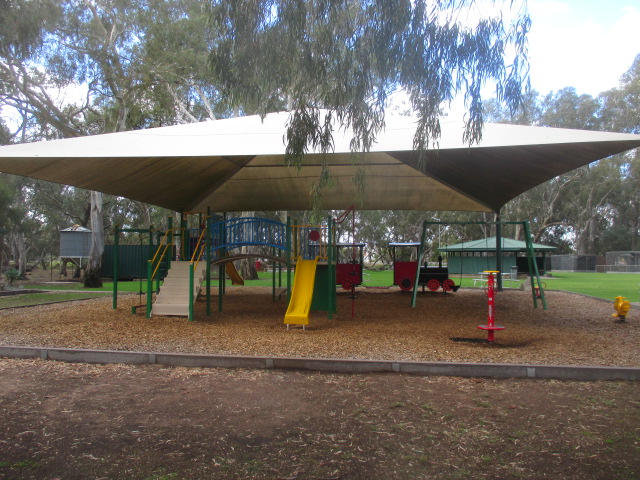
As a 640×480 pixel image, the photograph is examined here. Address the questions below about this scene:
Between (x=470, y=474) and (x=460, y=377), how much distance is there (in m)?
2.60

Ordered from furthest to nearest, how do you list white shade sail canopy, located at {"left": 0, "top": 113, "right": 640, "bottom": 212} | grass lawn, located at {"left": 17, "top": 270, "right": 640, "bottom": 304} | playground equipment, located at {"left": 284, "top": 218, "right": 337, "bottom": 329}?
1. grass lawn, located at {"left": 17, "top": 270, "right": 640, "bottom": 304}
2. playground equipment, located at {"left": 284, "top": 218, "right": 337, "bottom": 329}
3. white shade sail canopy, located at {"left": 0, "top": 113, "right": 640, "bottom": 212}

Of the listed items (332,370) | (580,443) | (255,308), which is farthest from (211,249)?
(580,443)

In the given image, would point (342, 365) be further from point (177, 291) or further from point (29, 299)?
point (29, 299)

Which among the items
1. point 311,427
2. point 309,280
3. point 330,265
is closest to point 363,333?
point 309,280

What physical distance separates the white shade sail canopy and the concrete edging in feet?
6.78

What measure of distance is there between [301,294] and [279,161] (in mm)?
3513

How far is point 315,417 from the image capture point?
14.5ft

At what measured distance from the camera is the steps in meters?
10.9

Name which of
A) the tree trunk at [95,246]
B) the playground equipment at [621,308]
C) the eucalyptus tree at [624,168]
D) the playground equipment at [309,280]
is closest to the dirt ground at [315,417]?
the playground equipment at [309,280]

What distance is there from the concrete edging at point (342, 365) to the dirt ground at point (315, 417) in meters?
0.19

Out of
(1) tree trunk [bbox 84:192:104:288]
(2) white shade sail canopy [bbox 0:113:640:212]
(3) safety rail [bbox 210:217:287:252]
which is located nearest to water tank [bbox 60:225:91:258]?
(1) tree trunk [bbox 84:192:104:288]

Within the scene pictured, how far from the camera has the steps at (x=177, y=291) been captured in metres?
10.9

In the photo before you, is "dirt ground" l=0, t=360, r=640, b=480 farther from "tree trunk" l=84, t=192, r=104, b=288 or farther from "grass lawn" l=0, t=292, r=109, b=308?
"tree trunk" l=84, t=192, r=104, b=288

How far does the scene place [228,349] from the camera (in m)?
7.34
